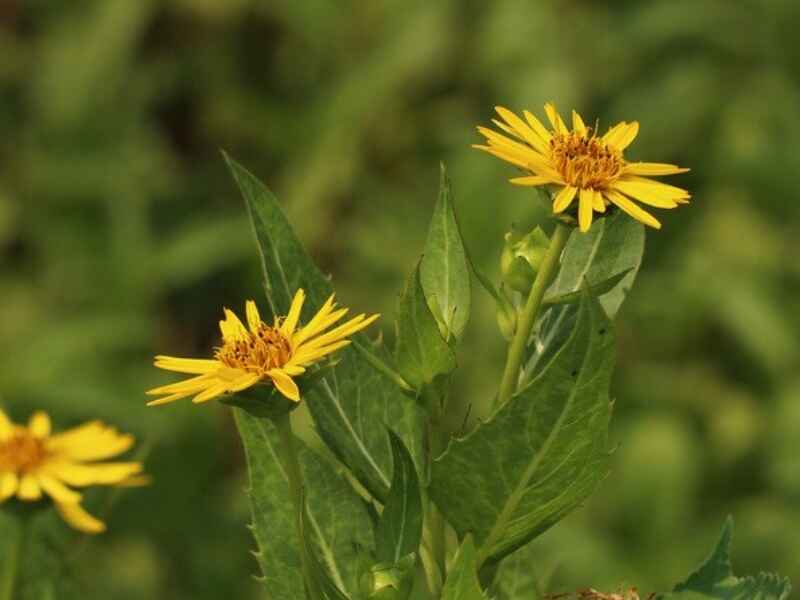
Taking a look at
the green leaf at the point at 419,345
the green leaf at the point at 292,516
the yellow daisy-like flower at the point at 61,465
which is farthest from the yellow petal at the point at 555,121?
the yellow daisy-like flower at the point at 61,465

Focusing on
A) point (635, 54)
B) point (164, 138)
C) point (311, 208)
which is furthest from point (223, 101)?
point (635, 54)

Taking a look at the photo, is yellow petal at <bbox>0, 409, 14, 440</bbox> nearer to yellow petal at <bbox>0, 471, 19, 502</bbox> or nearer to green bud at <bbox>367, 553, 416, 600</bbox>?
yellow petal at <bbox>0, 471, 19, 502</bbox>

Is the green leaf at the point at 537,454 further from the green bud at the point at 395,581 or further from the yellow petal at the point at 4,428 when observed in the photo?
the yellow petal at the point at 4,428

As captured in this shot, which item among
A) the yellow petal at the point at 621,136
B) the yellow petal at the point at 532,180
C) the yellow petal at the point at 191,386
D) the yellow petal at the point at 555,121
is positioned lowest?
the yellow petal at the point at 191,386

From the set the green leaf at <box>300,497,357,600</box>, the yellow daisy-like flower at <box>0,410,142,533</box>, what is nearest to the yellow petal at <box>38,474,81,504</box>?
the yellow daisy-like flower at <box>0,410,142,533</box>

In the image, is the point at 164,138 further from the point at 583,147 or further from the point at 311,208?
the point at 583,147

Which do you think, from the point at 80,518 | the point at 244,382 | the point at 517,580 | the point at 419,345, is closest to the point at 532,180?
the point at 419,345
